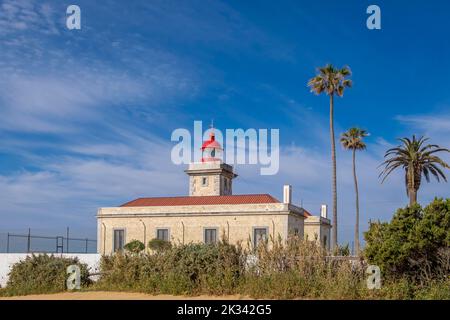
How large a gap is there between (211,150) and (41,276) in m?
35.4

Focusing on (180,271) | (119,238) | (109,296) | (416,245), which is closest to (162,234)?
(119,238)

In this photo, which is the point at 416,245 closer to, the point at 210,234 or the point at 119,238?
the point at 210,234

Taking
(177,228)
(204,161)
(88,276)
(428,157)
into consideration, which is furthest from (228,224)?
(88,276)

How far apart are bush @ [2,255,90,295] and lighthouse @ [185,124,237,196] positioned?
102 feet

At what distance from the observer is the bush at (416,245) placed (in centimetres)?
1403

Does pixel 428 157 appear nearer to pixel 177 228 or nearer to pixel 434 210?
pixel 177 228

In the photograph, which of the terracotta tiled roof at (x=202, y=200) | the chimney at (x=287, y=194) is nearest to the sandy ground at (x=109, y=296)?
the terracotta tiled roof at (x=202, y=200)

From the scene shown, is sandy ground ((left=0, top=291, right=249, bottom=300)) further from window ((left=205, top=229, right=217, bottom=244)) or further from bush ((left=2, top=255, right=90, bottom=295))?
window ((left=205, top=229, right=217, bottom=244))

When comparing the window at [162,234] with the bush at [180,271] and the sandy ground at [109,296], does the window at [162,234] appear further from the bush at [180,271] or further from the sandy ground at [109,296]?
the sandy ground at [109,296]

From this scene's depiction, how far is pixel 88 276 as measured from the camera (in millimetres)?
18328

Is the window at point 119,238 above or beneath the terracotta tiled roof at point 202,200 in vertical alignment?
beneath

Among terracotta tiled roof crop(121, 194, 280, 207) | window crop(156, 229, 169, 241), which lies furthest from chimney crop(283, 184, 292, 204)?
window crop(156, 229, 169, 241)

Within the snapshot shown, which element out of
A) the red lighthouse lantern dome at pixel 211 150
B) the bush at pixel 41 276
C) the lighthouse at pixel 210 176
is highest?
the red lighthouse lantern dome at pixel 211 150
